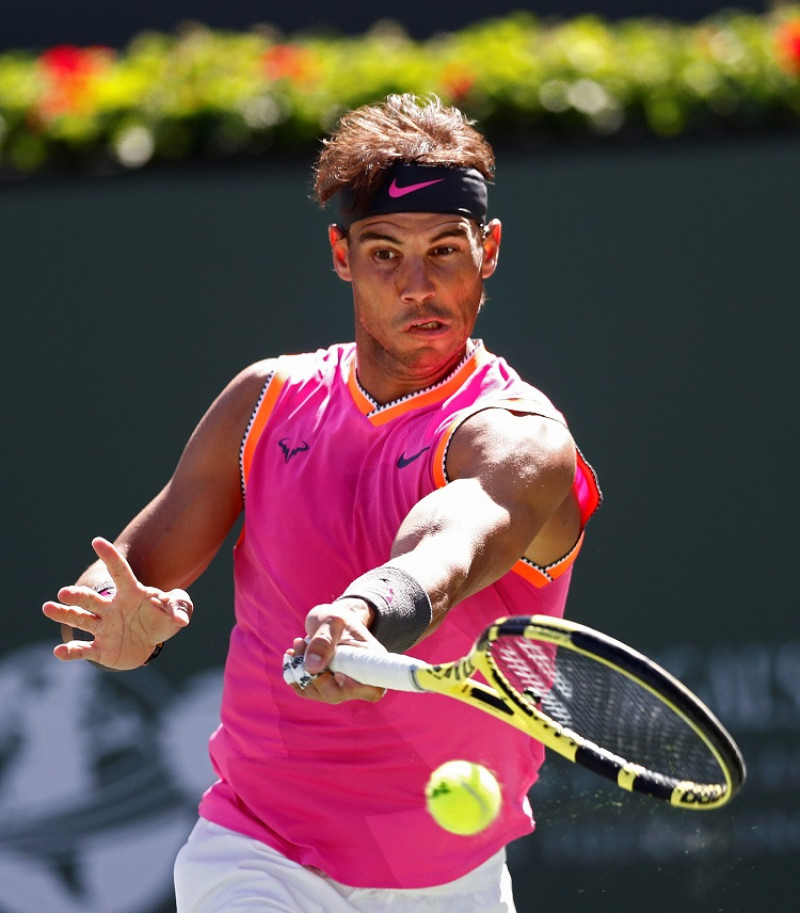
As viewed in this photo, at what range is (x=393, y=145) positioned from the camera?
3.07 m

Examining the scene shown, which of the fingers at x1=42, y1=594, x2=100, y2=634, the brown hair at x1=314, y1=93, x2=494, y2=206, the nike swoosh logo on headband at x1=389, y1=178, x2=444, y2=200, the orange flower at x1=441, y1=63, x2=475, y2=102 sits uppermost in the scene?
the brown hair at x1=314, y1=93, x2=494, y2=206

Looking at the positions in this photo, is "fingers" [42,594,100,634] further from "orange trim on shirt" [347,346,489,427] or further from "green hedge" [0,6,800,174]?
"green hedge" [0,6,800,174]

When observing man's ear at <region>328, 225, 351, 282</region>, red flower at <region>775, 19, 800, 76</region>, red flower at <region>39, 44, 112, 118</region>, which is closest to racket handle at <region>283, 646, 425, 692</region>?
man's ear at <region>328, 225, 351, 282</region>

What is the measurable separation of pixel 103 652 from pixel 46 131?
9.35 feet

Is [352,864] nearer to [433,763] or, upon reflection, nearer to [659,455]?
[433,763]

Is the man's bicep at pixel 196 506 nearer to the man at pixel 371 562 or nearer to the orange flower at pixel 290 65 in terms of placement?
the man at pixel 371 562

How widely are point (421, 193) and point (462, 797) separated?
1.22m

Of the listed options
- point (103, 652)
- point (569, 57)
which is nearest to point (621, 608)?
point (569, 57)

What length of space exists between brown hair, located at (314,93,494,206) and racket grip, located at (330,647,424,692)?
Result: 1223 millimetres

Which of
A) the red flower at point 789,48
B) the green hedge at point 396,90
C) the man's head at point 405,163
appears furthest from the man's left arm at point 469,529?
the red flower at point 789,48

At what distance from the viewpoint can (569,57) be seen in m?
5.24

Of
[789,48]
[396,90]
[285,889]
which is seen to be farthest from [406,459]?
[789,48]

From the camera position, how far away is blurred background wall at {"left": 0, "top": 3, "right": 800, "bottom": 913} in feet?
15.5

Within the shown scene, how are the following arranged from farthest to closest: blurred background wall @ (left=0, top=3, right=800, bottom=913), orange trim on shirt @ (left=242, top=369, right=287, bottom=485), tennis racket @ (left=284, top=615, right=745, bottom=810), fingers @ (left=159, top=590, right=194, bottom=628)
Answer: blurred background wall @ (left=0, top=3, right=800, bottom=913) → orange trim on shirt @ (left=242, top=369, right=287, bottom=485) → fingers @ (left=159, top=590, right=194, bottom=628) → tennis racket @ (left=284, top=615, right=745, bottom=810)
